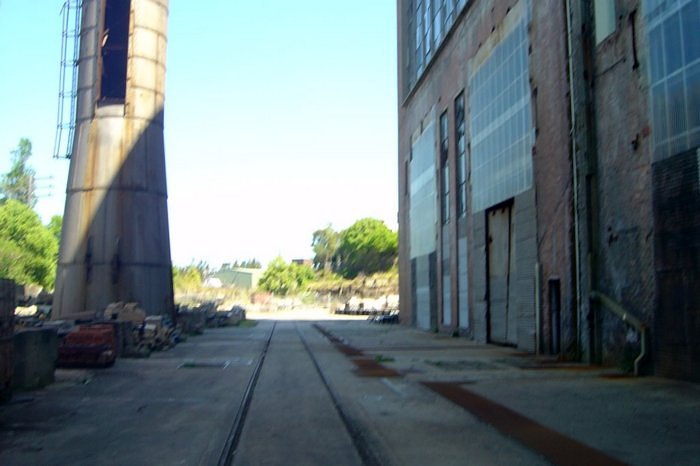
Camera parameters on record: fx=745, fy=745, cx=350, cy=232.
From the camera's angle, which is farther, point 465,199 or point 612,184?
point 465,199

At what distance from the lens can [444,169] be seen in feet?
120

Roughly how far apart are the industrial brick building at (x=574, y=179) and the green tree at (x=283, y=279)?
86.2m

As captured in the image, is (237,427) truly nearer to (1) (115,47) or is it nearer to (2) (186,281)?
(1) (115,47)

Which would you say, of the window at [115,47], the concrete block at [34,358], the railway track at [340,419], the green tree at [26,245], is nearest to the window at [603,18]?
the railway track at [340,419]

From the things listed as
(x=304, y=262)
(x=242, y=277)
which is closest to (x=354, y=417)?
(x=242, y=277)

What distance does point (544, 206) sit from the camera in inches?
880

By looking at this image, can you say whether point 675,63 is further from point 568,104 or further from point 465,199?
point 465,199

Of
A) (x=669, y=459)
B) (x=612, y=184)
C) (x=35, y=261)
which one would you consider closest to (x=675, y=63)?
(x=612, y=184)

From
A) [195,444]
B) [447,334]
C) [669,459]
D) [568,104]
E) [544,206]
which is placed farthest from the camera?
[447,334]

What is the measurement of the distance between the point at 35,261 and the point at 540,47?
45.0 metres

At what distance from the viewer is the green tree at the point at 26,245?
5191 cm

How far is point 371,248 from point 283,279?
15.9 m

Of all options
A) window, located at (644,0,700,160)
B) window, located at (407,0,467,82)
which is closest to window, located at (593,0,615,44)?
window, located at (644,0,700,160)

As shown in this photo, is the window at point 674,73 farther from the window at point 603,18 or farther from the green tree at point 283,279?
the green tree at point 283,279
